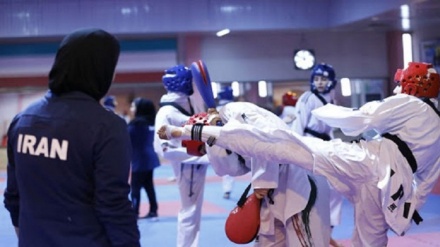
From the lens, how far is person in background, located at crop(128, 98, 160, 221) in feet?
25.2

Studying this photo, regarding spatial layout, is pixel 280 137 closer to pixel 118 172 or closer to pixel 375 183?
pixel 375 183

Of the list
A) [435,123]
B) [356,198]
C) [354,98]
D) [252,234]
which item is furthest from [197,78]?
[354,98]

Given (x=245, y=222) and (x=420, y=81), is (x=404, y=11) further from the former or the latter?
(x=245, y=222)

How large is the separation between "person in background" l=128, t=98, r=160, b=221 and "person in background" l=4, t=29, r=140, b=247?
5.33 m

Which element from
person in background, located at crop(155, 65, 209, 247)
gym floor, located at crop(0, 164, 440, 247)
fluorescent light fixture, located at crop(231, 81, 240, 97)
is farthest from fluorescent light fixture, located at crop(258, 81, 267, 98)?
person in background, located at crop(155, 65, 209, 247)

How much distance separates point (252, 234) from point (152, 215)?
4.71 meters

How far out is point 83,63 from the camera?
2.23m

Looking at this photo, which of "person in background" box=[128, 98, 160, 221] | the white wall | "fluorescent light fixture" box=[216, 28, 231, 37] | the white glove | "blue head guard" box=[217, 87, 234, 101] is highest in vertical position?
"fluorescent light fixture" box=[216, 28, 231, 37]

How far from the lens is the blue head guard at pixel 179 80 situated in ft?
16.9

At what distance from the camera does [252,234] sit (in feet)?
10.9

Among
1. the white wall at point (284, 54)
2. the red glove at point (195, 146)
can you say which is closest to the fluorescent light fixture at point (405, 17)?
the white wall at point (284, 54)

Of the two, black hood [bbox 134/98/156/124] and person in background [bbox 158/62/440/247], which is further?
black hood [bbox 134/98/156/124]

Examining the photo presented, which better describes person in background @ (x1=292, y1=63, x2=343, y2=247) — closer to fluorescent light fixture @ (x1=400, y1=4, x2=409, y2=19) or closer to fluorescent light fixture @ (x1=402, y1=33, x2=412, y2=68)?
fluorescent light fixture @ (x1=400, y1=4, x2=409, y2=19)

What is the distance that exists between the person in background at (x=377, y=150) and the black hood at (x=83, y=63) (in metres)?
1.10
